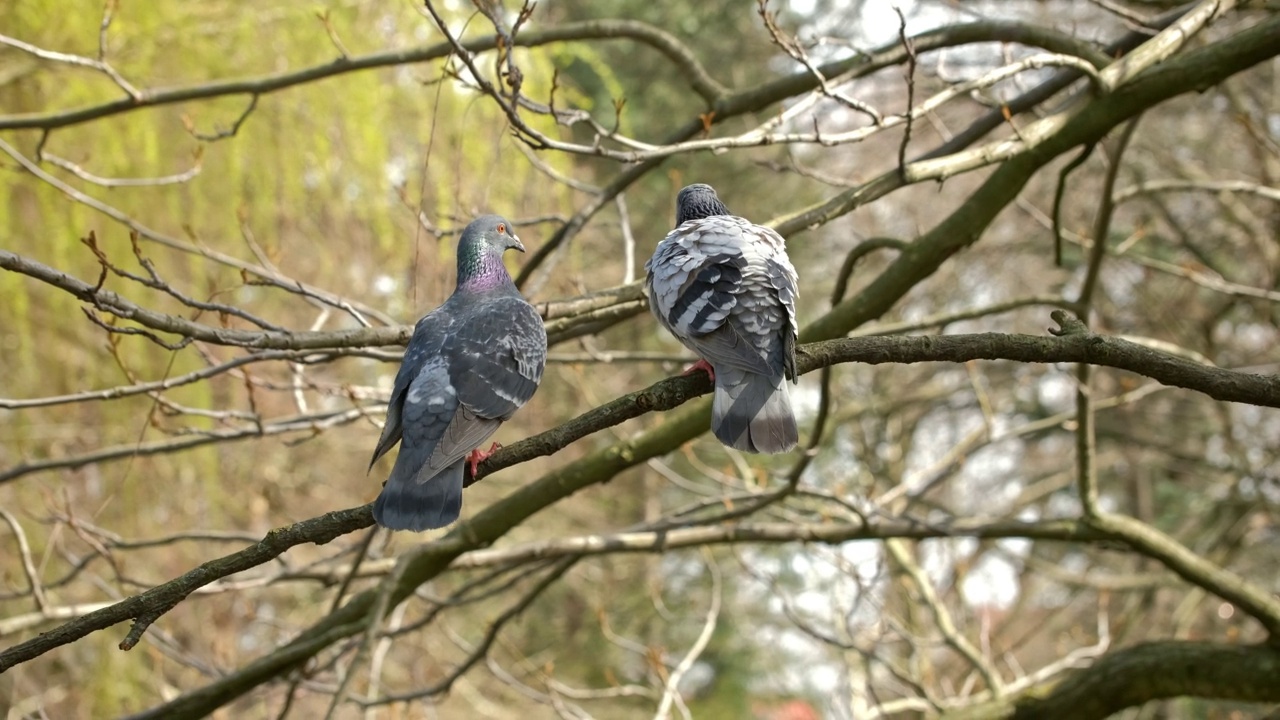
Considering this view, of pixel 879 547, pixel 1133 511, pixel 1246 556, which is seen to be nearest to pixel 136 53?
pixel 879 547

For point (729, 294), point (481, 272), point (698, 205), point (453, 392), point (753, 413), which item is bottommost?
point (753, 413)

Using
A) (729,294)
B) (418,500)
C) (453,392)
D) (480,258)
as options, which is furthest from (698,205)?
(418,500)

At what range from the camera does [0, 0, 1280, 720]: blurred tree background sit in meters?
3.05

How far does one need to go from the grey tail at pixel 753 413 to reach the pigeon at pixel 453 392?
0.51 m

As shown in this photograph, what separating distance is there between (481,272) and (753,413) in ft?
3.82

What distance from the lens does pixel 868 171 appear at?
10.5m

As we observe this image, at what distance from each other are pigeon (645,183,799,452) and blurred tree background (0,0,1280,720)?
5.0 inches

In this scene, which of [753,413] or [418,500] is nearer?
[418,500]

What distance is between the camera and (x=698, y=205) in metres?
3.61

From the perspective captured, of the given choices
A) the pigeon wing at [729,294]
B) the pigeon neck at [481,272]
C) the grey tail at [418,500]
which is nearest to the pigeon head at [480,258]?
the pigeon neck at [481,272]

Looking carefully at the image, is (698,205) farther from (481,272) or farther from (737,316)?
(737,316)

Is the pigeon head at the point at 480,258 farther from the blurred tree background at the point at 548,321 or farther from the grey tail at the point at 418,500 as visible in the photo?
the grey tail at the point at 418,500

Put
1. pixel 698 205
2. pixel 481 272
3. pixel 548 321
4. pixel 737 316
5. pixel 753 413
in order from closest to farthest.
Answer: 1. pixel 753 413
2. pixel 737 316
3. pixel 548 321
4. pixel 481 272
5. pixel 698 205

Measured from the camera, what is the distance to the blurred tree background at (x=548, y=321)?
3.05 m
